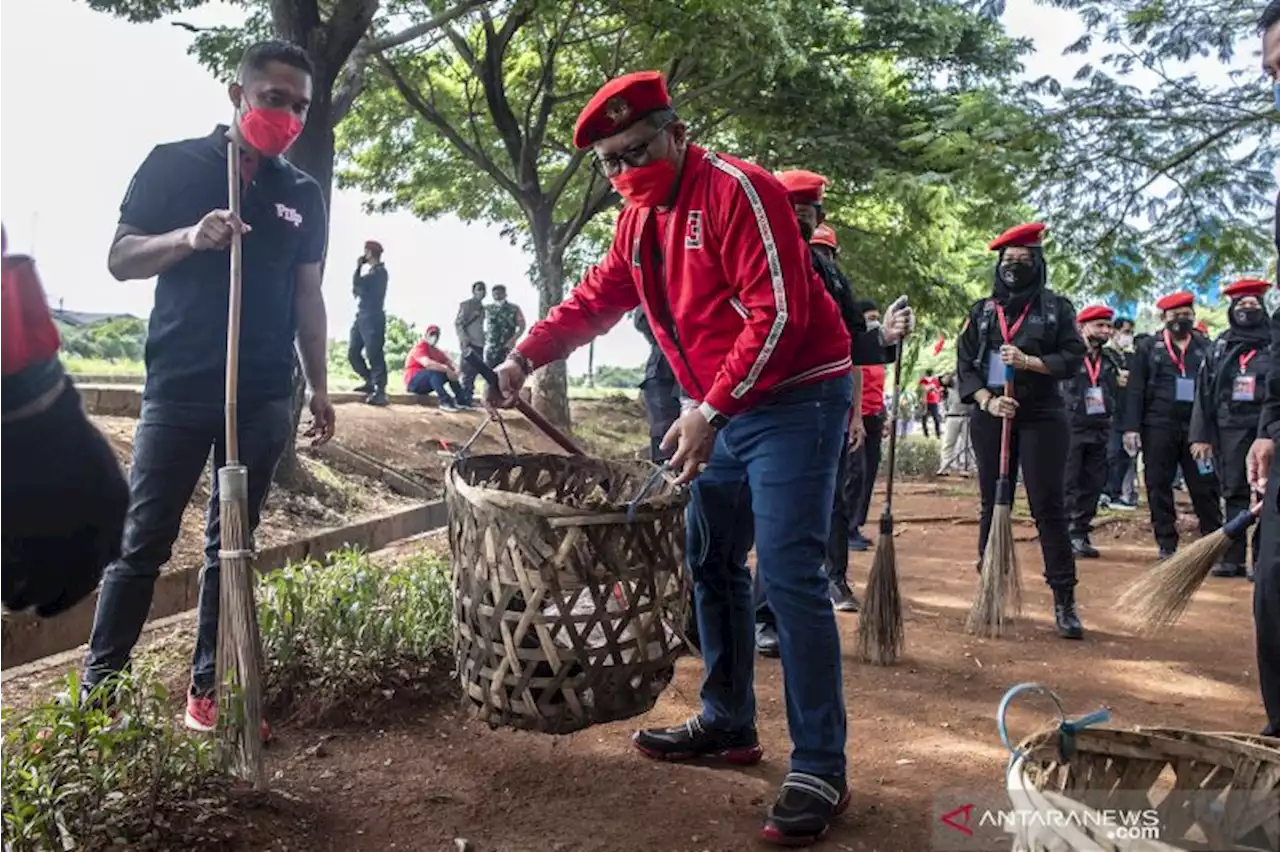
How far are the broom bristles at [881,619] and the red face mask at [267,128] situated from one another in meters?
2.87

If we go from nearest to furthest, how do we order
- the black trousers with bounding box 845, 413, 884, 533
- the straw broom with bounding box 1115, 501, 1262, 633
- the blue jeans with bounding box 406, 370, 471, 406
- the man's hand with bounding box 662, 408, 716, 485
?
the man's hand with bounding box 662, 408, 716, 485, the straw broom with bounding box 1115, 501, 1262, 633, the black trousers with bounding box 845, 413, 884, 533, the blue jeans with bounding box 406, 370, 471, 406

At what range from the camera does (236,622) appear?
108 inches

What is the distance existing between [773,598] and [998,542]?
2698 millimetres

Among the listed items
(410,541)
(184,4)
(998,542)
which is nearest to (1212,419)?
(998,542)

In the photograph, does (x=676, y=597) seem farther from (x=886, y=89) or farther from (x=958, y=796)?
(x=886, y=89)

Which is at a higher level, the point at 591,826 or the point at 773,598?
the point at 773,598

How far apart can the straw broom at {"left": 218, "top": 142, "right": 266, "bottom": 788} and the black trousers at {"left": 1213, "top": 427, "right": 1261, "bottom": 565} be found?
6337 millimetres

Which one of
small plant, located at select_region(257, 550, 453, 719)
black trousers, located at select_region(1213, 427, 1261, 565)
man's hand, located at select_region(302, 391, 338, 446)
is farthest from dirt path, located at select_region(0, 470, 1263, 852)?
black trousers, located at select_region(1213, 427, 1261, 565)

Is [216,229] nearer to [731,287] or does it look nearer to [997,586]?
[731,287]

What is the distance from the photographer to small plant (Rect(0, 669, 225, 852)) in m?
2.28

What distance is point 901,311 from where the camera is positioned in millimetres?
4883

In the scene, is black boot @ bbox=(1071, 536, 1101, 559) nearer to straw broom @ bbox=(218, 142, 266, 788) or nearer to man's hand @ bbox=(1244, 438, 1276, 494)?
man's hand @ bbox=(1244, 438, 1276, 494)

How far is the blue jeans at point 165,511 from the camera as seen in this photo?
3031 millimetres

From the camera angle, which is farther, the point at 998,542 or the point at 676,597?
the point at 998,542
